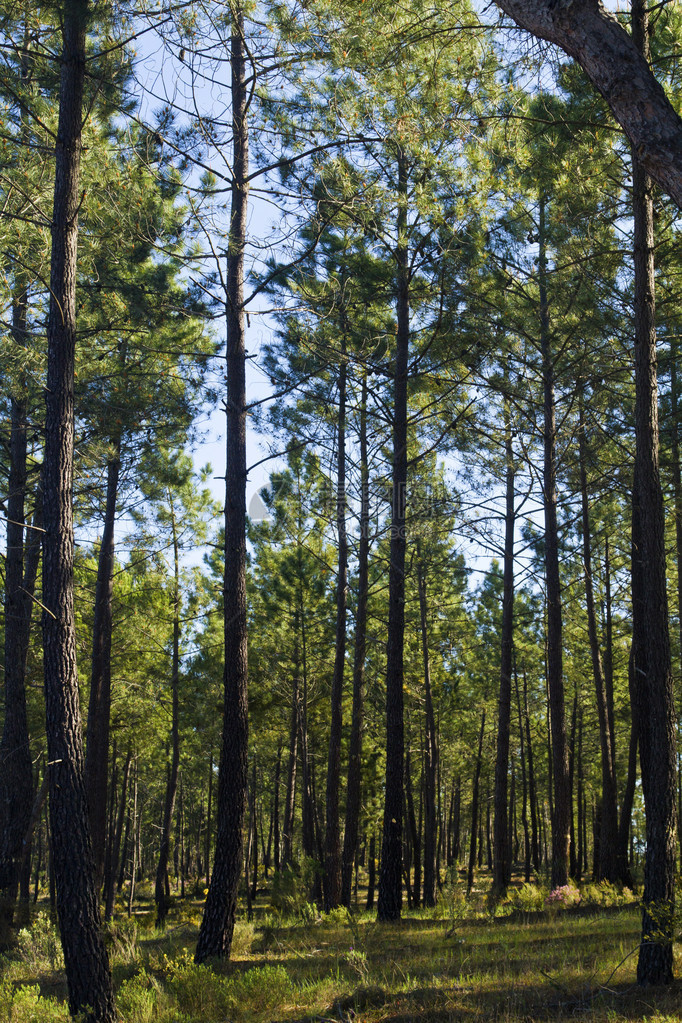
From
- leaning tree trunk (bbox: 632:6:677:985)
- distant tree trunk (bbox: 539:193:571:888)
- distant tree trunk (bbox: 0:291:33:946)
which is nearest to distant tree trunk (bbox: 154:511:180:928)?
distant tree trunk (bbox: 0:291:33:946)

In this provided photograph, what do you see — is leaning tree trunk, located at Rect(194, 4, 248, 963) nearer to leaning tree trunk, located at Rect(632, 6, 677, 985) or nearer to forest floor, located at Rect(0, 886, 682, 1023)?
forest floor, located at Rect(0, 886, 682, 1023)

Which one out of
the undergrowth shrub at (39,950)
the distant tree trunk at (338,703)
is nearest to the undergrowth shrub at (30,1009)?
the undergrowth shrub at (39,950)

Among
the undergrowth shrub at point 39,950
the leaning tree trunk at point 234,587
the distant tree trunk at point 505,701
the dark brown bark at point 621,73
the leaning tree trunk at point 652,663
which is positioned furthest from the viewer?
the distant tree trunk at point 505,701

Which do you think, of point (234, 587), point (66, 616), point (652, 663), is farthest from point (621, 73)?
point (234, 587)

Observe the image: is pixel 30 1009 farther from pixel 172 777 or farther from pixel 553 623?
pixel 172 777

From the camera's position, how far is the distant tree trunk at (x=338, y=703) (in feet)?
38.1

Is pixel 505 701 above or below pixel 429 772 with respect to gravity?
above

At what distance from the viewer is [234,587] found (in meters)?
7.62

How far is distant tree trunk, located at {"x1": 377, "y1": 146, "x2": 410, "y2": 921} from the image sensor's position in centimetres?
995

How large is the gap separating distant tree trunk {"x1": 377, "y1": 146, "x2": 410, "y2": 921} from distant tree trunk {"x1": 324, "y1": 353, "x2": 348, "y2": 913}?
107 centimetres

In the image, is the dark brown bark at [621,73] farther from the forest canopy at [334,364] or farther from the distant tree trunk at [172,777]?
the distant tree trunk at [172,777]

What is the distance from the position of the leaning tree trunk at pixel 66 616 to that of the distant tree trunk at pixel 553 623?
6.69 meters

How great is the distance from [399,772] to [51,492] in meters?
6.48

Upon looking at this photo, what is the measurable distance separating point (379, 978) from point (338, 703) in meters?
6.74
